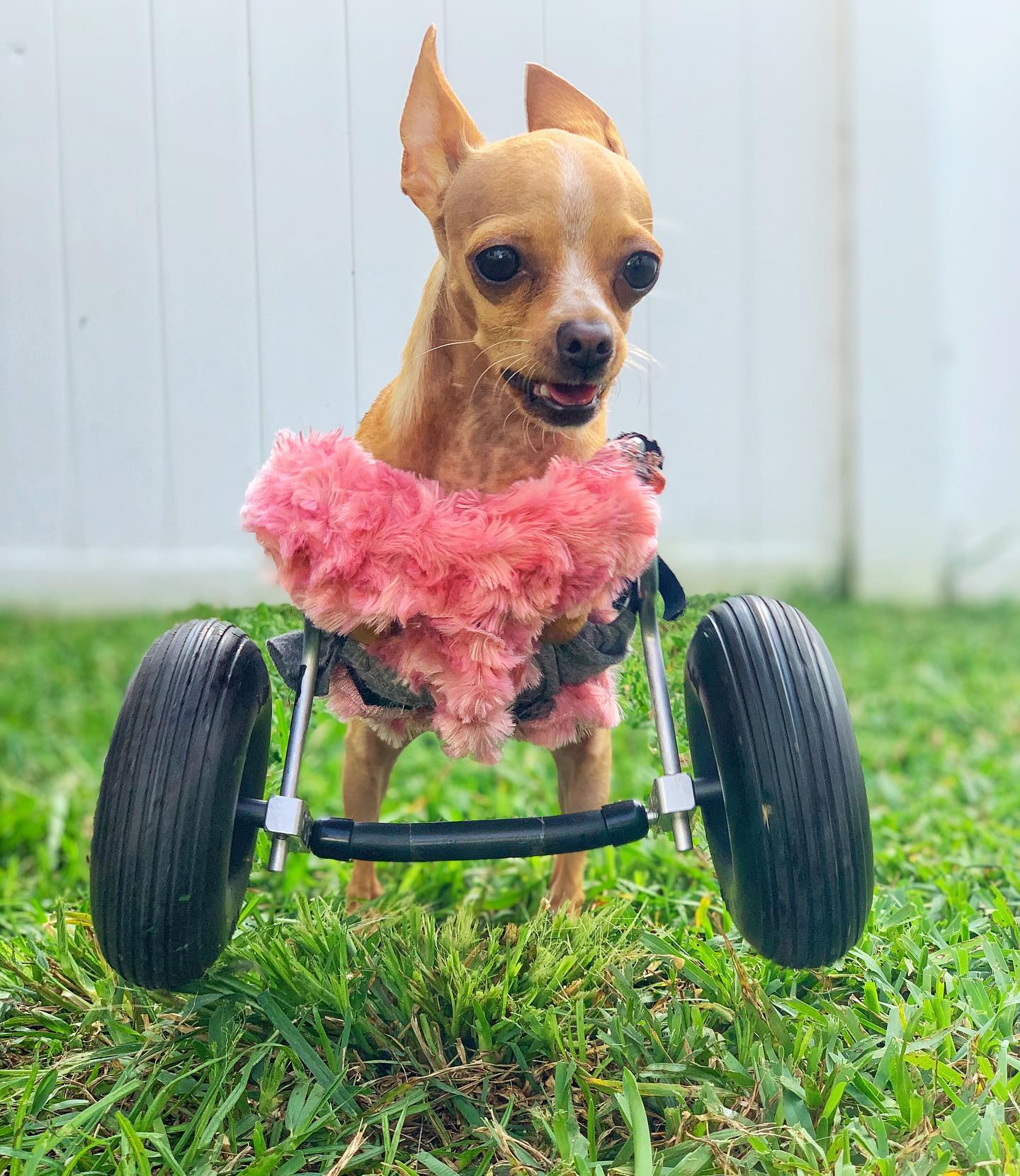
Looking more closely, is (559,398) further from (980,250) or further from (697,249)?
(980,250)

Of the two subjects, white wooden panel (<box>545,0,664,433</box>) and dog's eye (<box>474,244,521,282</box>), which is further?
white wooden panel (<box>545,0,664,433</box>)

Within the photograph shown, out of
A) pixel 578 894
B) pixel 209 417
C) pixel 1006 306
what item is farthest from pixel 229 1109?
pixel 1006 306

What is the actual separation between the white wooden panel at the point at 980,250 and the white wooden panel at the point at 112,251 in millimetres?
3135

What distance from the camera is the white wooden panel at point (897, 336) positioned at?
3.23 meters

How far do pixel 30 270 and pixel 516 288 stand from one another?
25.5 inches

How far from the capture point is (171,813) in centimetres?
108

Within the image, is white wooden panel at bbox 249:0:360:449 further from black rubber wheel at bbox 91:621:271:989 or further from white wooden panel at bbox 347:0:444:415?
black rubber wheel at bbox 91:621:271:989

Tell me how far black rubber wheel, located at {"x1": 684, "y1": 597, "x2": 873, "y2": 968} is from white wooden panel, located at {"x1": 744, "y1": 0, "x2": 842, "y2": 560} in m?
0.46

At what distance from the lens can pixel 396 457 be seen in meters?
1.19

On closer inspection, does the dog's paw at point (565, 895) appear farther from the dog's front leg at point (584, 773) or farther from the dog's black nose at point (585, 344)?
the dog's black nose at point (585, 344)

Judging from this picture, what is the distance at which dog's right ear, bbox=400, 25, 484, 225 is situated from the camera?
111cm

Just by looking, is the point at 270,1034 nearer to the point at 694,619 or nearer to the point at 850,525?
the point at 694,619

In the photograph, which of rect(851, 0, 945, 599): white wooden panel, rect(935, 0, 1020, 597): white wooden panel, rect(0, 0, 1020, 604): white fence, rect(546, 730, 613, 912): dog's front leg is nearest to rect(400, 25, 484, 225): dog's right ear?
rect(0, 0, 1020, 604): white fence

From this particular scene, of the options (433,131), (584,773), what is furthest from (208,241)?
(584,773)
